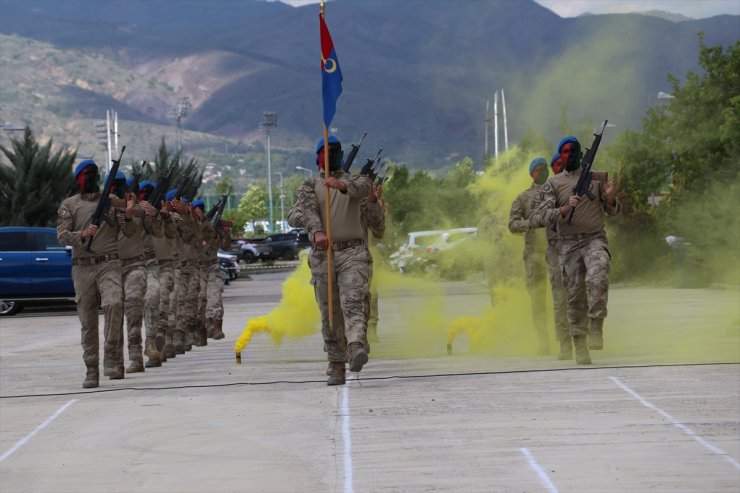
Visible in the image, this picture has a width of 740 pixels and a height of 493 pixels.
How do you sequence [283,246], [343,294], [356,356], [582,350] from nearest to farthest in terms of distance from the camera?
1. [356,356]
2. [343,294]
3. [582,350]
4. [283,246]

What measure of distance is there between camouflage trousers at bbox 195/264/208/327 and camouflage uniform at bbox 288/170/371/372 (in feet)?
23.2

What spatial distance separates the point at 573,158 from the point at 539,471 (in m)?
6.04

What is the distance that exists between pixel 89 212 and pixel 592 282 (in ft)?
16.6

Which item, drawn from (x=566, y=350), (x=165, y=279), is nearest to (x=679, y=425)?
(x=566, y=350)

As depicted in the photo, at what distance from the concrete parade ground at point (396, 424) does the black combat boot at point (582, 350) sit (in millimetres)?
165

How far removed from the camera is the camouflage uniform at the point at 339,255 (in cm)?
1354

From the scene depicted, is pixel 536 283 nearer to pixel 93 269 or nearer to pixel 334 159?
pixel 334 159

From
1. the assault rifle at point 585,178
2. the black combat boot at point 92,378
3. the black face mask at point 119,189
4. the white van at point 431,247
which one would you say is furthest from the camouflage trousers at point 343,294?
the white van at point 431,247

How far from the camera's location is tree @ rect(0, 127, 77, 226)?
39.6 metres

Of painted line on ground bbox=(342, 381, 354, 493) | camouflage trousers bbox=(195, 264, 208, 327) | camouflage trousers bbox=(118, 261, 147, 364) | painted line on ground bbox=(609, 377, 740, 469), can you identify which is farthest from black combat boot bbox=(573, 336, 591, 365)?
camouflage trousers bbox=(195, 264, 208, 327)

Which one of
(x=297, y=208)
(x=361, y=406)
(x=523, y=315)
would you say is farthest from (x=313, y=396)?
(x=523, y=315)

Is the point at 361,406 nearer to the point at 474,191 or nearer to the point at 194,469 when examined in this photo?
the point at 194,469

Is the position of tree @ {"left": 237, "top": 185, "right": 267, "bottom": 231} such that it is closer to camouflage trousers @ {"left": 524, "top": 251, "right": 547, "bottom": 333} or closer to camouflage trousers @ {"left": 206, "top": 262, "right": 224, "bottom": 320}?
camouflage trousers @ {"left": 206, "top": 262, "right": 224, "bottom": 320}

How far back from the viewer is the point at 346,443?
33.5 feet
